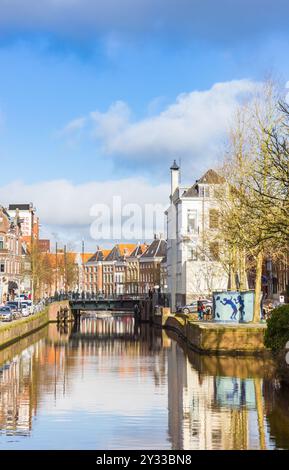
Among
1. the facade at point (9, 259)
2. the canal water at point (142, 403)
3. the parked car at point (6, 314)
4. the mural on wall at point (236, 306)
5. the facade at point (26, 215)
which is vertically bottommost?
the canal water at point (142, 403)

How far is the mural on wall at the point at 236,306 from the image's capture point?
56.9 m

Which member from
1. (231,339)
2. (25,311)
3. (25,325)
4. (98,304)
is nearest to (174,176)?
(98,304)

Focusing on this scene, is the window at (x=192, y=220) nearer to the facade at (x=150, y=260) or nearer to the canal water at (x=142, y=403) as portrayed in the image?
the canal water at (x=142, y=403)

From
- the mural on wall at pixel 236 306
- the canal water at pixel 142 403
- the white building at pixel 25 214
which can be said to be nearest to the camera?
the canal water at pixel 142 403

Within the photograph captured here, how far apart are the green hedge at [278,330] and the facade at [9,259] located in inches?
3504

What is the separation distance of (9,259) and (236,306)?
258 feet

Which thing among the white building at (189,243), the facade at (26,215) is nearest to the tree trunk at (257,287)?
the white building at (189,243)

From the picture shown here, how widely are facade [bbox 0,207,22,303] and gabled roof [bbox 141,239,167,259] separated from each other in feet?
174

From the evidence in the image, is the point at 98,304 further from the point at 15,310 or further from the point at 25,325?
the point at 25,325

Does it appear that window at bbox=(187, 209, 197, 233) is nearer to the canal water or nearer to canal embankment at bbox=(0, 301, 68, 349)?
canal embankment at bbox=(0, 301, 68, 349)

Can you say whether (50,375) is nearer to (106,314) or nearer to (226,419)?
(226,419)

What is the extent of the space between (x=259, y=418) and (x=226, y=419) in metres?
1.02

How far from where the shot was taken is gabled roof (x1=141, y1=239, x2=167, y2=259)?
616ft
